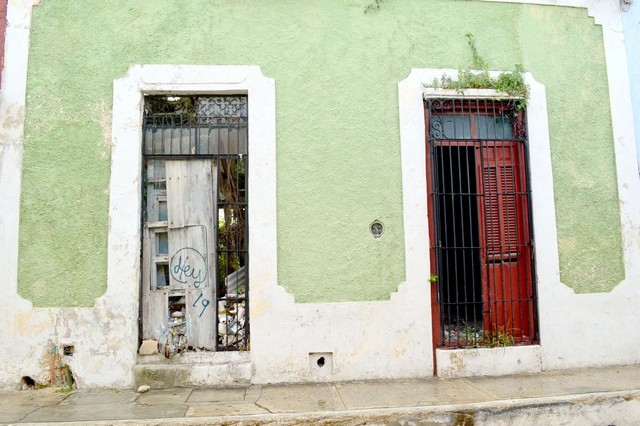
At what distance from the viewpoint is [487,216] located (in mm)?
5473

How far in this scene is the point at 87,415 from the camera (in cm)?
401

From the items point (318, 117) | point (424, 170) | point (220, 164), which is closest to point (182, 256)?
point (220, 164)

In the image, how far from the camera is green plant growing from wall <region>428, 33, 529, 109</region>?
5418 mm

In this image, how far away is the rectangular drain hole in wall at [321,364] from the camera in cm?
500

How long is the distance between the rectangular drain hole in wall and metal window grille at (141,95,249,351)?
2.44 ft

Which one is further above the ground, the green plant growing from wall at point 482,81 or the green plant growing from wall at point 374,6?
the green plant growing from wall at point 374,6

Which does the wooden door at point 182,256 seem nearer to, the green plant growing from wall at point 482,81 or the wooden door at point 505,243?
the green plant growing from wall at point 482,81

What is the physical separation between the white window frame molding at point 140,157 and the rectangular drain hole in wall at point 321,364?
36.0 inches

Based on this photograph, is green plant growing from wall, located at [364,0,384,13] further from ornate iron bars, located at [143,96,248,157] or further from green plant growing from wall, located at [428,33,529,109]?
ornate iron bars, located at [143,96,248,157]

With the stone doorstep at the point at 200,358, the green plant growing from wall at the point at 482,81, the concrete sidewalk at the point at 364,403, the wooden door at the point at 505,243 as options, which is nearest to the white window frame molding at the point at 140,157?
the stone doorstep at the point at 200,358

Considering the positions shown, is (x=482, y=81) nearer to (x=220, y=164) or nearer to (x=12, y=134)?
(x=220, y=164)

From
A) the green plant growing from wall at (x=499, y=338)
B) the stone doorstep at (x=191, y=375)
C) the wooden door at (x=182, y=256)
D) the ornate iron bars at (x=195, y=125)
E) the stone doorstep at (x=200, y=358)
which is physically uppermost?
the ornate iron bars at (x=195, y=125)

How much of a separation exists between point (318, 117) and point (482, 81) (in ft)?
6.27

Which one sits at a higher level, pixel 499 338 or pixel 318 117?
pixel 318 117
